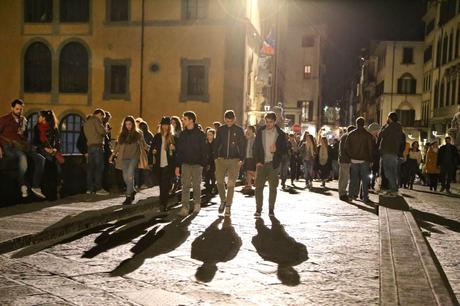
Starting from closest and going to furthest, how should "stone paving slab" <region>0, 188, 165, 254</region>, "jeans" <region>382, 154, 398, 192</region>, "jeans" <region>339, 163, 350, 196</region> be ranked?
"stone paving slab" <region>0, 188, 165, 254</region> → "jeans" <region>382, 154, 398, 192</region> → "jeans" <region>339, 163, 350, 196</region>

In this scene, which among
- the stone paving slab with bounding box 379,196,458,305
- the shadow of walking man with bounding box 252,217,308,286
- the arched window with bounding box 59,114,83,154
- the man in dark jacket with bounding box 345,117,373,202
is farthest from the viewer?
the arched window with bounding box 59,114,83,154

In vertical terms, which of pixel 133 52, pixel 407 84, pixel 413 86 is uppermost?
pixel 407 84

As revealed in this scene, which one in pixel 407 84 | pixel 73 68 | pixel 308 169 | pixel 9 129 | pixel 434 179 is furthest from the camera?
pixel 407 84

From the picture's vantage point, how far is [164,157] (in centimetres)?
1041

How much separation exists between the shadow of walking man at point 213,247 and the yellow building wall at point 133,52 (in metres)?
21.1

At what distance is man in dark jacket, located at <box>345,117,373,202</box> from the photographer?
40.0 feet

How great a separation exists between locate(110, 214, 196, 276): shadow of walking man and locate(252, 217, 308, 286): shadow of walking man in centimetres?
101

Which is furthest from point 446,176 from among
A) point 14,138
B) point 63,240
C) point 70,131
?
point 70,131

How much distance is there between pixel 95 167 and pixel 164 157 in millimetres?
2424

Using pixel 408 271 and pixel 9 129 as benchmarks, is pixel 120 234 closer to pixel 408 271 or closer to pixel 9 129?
pixel 9 129

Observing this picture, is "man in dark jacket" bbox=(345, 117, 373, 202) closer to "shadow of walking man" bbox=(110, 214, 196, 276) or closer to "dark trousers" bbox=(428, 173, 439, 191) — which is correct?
"shadow of walking man" bbox=(110, 214, 196, 276)

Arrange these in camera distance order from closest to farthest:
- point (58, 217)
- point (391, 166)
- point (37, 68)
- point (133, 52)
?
point (58, 217) → point (391, 166) → point (133, 52) → point (37, 68)

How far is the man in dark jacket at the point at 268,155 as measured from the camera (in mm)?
9805

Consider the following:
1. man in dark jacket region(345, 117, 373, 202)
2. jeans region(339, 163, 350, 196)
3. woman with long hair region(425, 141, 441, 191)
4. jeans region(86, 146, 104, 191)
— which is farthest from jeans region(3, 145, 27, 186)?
woman with long hair region(425, 141, 441, 191)
